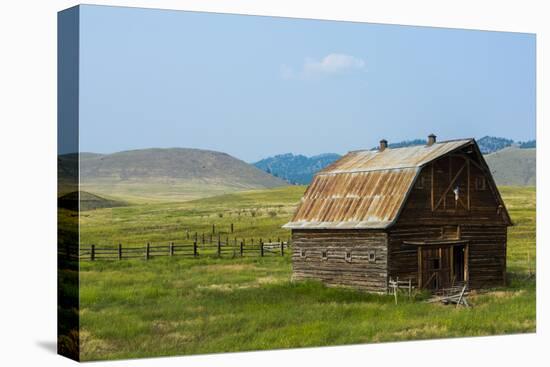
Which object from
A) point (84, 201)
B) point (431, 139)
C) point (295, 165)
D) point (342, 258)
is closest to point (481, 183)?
point (431, 139)

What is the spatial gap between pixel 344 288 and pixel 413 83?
20.5ft

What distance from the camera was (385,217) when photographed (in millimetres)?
34094

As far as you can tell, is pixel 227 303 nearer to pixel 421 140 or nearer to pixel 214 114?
pixel 214 114

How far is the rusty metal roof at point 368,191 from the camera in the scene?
34094 mm

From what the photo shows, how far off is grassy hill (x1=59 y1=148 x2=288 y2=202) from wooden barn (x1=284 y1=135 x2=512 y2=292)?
271 cm

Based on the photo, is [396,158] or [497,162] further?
[497,162]

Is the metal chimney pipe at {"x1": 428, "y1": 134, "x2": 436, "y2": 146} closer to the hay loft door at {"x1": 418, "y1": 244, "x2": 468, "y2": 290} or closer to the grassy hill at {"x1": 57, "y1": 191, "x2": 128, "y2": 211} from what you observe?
the hay loft door at {"x1": 418, "y1": 244, "x2": 468, "y2": 290}

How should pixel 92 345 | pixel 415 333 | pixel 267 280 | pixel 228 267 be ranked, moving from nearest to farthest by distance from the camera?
1. pixel 92 345
2. pixel 228 267
3. pixel 415 333
4. pixel 267 280

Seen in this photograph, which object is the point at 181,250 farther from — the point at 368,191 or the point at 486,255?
the point at 486,255

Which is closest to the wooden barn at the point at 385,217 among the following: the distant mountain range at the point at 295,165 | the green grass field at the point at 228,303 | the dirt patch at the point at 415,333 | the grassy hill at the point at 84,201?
the distant mountain range at the point at 295,165

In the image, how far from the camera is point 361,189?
114 ft

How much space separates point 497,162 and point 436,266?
360 centimetres

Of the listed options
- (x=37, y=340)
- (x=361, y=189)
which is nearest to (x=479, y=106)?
(x=361, y=189)

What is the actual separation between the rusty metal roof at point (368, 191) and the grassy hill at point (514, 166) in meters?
1.22
